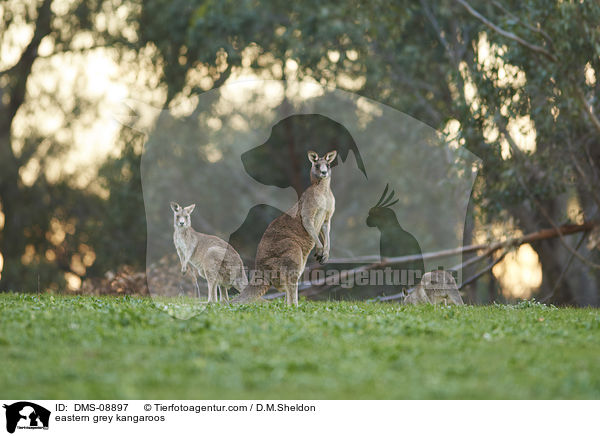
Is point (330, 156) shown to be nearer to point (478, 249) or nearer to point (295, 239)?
point (295, 239)

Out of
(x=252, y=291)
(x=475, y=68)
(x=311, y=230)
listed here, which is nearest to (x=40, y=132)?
(x=475, y=68)

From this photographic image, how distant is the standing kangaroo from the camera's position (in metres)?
10.6

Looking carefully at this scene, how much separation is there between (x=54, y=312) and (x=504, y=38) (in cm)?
1203

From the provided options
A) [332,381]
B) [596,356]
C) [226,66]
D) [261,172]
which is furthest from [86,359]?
[226,66]

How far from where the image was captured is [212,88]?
71.8 ft

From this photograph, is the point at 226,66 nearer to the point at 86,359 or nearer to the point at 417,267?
the point at 417,267

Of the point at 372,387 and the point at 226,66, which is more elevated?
the point at 226,66

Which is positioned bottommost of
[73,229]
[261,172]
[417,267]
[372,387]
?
[372,387]

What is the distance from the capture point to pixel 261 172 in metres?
21.0
